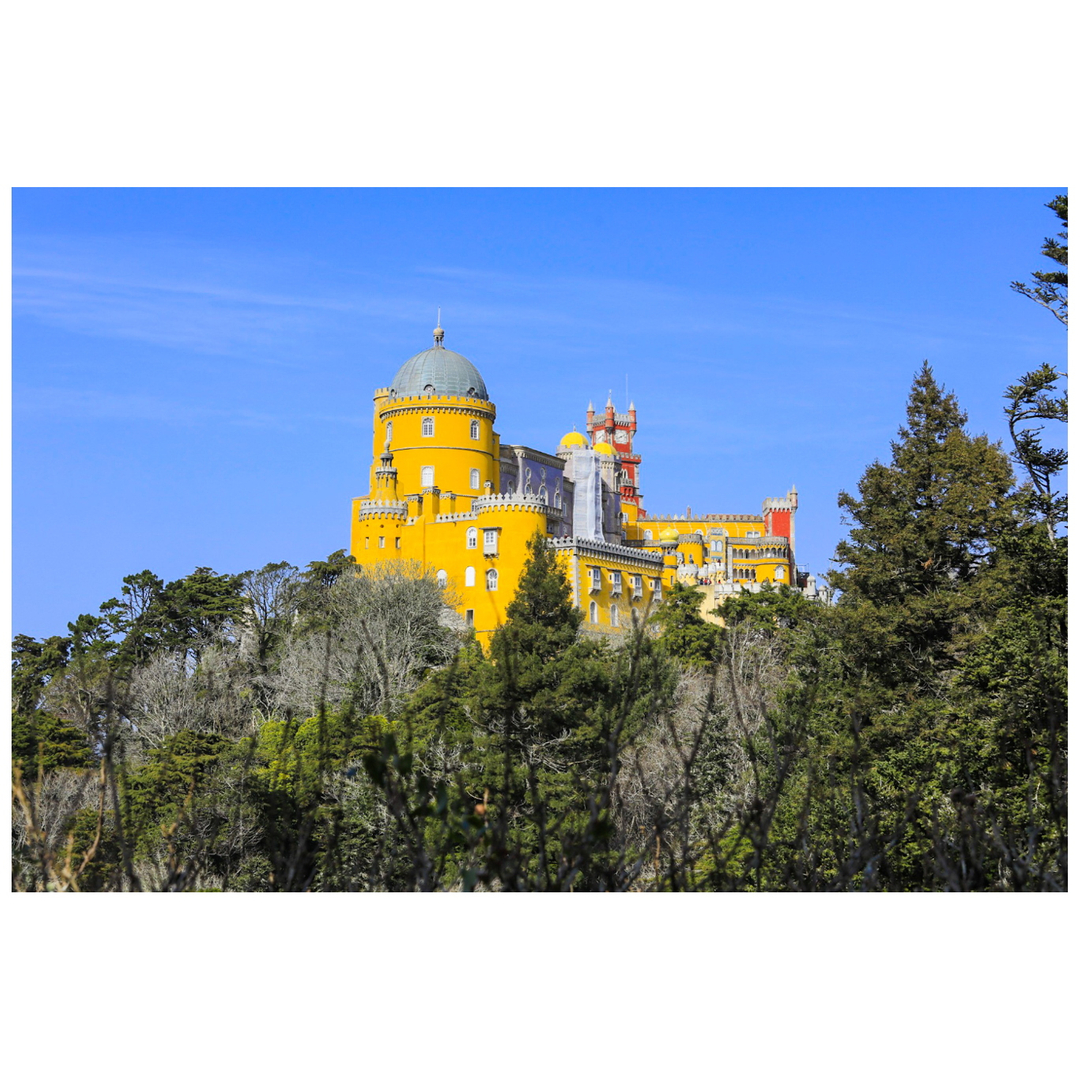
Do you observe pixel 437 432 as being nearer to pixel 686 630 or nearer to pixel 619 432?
pixel 686 630

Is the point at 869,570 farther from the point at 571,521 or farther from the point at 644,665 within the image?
the point at 571,521

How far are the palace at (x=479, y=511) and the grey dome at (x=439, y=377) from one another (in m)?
0.06

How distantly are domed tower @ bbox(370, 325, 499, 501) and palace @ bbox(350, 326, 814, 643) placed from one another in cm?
5

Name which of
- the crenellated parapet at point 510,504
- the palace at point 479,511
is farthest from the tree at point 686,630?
the crenellated parapet at point 510,504

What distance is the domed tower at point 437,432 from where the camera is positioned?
57688mm

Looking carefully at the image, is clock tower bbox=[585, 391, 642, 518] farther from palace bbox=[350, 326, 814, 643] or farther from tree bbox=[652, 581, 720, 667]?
tree bbox=[652, 581, 720, 667]

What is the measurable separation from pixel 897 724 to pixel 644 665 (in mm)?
6758

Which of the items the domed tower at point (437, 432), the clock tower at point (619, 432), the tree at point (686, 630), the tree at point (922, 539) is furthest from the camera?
the clock tower at point (619, 432)

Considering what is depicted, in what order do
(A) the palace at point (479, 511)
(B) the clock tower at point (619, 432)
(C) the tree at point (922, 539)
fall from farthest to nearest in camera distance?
(B) the clock tower at point (619, 432), (A) the palace at point (479, 511), (C) the tree at point (922, 539)

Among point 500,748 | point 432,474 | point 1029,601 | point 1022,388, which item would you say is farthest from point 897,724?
point 432,474

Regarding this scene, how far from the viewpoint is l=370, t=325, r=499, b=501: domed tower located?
57.7 metres

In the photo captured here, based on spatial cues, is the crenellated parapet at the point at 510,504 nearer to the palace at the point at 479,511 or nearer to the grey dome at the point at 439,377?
the palace at the point at 479,511

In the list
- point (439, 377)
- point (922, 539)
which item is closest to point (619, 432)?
point (439, 377)

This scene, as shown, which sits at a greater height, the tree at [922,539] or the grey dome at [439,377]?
the grey dome at [439,377]
